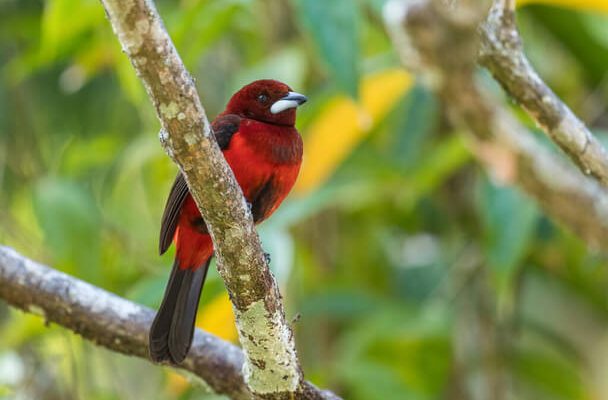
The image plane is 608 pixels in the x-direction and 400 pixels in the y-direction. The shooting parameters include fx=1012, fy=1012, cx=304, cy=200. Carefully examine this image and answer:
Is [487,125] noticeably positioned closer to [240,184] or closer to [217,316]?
[240,184]

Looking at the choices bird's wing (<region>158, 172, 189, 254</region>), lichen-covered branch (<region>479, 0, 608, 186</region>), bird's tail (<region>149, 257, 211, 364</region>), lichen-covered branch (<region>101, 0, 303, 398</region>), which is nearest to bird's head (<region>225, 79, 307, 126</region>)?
bird's wing (<region>158, 172, 189, 254</region>)

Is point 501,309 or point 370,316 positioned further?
point 501,309

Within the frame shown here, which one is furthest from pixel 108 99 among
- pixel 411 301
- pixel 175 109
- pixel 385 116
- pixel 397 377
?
pixel 175 109

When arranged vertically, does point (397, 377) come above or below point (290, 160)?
below

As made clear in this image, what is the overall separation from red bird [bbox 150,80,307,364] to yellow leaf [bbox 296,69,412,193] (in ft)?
2.25

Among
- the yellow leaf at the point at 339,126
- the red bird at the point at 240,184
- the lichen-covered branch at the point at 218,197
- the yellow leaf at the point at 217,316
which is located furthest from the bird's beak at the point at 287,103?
the lichen-covered branch at the point at 218,197

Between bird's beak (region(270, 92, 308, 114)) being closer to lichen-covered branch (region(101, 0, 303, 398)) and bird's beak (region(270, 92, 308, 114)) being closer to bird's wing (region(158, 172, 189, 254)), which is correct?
bird's wing (region(158, 172, 189, 254))

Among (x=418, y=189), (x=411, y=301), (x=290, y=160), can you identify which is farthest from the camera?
(x=411, y=301)

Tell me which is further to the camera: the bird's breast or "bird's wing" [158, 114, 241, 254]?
the bird's breast

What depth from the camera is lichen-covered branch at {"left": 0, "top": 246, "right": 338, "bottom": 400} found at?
2.73 m

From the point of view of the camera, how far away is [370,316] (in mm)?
4113

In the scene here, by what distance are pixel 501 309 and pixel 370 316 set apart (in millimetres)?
691

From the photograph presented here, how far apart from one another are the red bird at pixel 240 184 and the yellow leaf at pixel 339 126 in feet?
2.25

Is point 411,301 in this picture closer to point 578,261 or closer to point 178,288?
point 578,261
